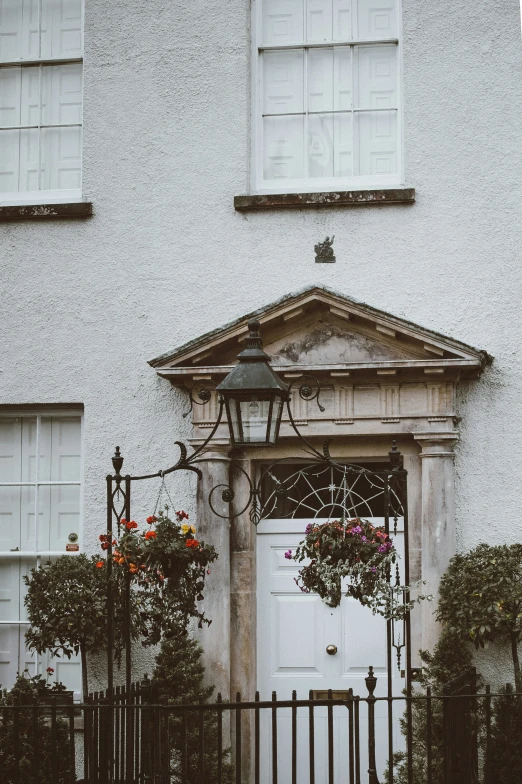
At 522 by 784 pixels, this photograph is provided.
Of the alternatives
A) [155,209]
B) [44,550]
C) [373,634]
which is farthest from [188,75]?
[373,634]

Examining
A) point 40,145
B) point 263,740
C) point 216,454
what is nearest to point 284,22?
point 40,145

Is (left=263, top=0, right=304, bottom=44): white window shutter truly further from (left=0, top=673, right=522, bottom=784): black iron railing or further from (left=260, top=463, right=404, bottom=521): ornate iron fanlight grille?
(left=0, top=673, right=522, bottom=784): black iron railing

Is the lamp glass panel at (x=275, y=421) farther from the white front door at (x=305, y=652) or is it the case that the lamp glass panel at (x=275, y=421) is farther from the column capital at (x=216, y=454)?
the white front door at (x=305, y=652)

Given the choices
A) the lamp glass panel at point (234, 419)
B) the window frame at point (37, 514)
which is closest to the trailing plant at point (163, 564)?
the lamp glass panel at point (234, 419)

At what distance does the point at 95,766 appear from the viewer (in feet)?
21.9

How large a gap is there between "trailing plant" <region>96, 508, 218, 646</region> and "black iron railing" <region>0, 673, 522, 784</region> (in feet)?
1.78

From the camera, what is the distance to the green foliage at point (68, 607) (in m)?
8.09

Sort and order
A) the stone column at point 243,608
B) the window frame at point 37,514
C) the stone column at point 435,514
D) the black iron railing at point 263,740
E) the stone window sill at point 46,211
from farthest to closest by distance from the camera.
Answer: the stone window sill at point 46,211 < the window frame at point 37,514 < the stone column at point 243,608 < the stone column at point 435,514 < the black iron railing at point 263,740

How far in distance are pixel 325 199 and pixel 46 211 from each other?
2263mm

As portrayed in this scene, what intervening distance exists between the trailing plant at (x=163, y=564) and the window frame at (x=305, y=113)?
10.4 ft

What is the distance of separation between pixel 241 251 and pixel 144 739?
3842mm

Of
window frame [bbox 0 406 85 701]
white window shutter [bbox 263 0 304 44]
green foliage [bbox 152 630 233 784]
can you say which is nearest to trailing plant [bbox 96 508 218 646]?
green foliage [bbox 152 630 233 784]

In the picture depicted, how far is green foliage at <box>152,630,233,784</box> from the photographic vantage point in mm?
7891

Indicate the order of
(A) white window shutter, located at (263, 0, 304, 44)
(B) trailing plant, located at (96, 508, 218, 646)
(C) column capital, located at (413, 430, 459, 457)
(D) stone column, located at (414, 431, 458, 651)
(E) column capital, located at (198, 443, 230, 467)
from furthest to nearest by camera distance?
(A) white window shutter, located at (263, 0, 304, 44), (E) column capital, located at (198, 443, 230, 467), (C) column capital, located at (413, 430, 459, 457), (D) stone column, located at (414, 431, 458, 651), (B) trailing plant, located at (96, 508, 218, 646)
